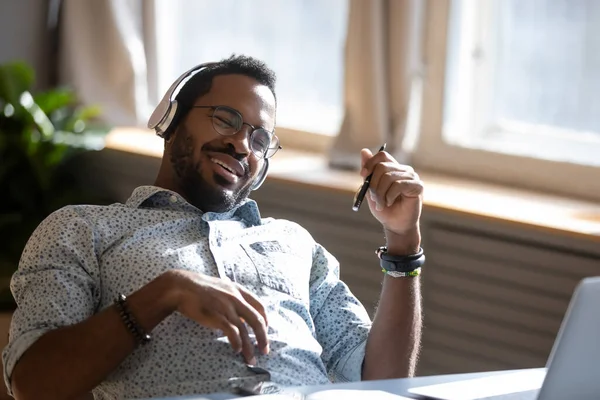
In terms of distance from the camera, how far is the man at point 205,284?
154 cm

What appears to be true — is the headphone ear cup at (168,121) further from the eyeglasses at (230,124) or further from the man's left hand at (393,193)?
the man's left hand at (393,193)

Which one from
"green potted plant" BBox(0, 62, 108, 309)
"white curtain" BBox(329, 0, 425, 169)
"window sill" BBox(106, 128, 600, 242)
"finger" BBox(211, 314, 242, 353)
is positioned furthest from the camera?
"green potted plant" BBox(0, 62, 108, 309)

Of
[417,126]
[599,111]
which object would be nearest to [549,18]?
[599,111]

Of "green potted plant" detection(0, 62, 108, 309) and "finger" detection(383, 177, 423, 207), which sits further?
"green potted plant" detection(0, 62, 108, 309)

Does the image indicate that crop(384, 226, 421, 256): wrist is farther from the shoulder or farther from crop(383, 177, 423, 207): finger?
the shoulder

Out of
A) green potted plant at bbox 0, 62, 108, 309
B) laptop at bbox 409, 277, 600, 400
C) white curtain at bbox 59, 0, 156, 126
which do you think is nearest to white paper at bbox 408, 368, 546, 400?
laptop at bbox 409, 277, 600, 400

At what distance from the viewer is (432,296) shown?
2758 mm

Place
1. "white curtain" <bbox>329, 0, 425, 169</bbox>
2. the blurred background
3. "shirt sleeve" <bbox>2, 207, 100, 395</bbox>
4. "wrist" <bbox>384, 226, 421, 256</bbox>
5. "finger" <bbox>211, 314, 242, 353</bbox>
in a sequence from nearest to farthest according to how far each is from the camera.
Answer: "finger" <bbox>211, 314, 242, 353</bbox>
"shirt sleeve" <bbox>2, 207, 100, 395</bbox>
"wrist" <bbox>384, 226, 421, 256</bbox>
the blurred background
"white curtain" <bbox>329, 0, 425, 169</bbox>

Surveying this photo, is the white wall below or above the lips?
above

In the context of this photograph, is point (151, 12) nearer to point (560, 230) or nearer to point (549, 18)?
point (549, 18)

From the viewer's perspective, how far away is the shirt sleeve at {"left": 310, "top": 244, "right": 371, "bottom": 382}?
6.20ft

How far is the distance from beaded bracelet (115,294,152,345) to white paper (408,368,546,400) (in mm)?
431

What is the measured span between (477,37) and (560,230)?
0.81 meters

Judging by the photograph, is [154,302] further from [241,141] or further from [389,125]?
[389,125]
